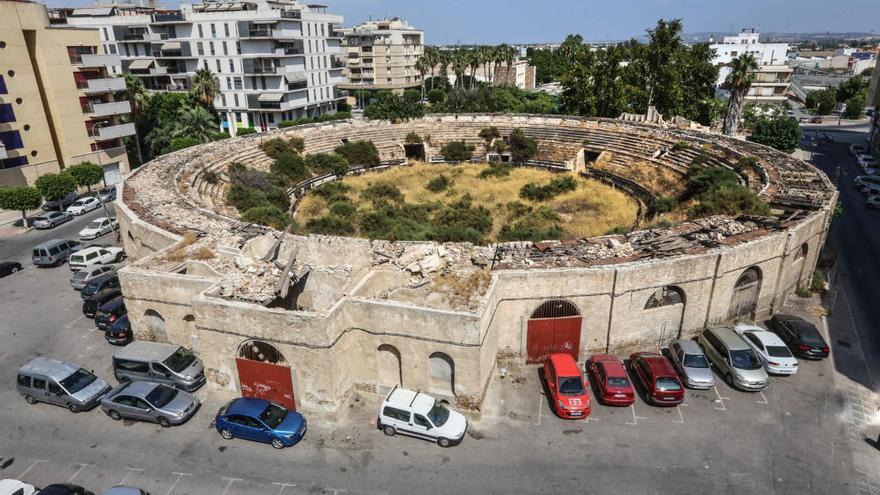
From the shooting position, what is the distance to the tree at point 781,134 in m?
56.4

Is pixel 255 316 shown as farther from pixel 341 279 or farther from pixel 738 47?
pixel 738 47

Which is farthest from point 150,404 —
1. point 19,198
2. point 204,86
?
point 204,86

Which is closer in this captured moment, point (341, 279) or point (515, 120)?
point (341, 279)

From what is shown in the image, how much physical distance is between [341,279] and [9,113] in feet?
137

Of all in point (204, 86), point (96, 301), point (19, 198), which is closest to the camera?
point (96, 301)

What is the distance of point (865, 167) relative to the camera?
2115 inches

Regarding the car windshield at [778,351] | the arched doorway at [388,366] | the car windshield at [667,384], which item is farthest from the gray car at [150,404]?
the car windshield at [778,351]

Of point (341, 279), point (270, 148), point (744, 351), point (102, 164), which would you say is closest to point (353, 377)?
point (341, 279)

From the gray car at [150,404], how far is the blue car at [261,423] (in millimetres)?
1564

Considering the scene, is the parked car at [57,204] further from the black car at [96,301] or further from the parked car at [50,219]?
the black car at [96,301]

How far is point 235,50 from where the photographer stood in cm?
7088

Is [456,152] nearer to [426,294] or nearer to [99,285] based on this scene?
[99,285]

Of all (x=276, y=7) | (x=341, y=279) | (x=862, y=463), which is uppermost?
(x=276, y=7)

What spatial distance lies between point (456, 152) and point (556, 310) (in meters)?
37.6
